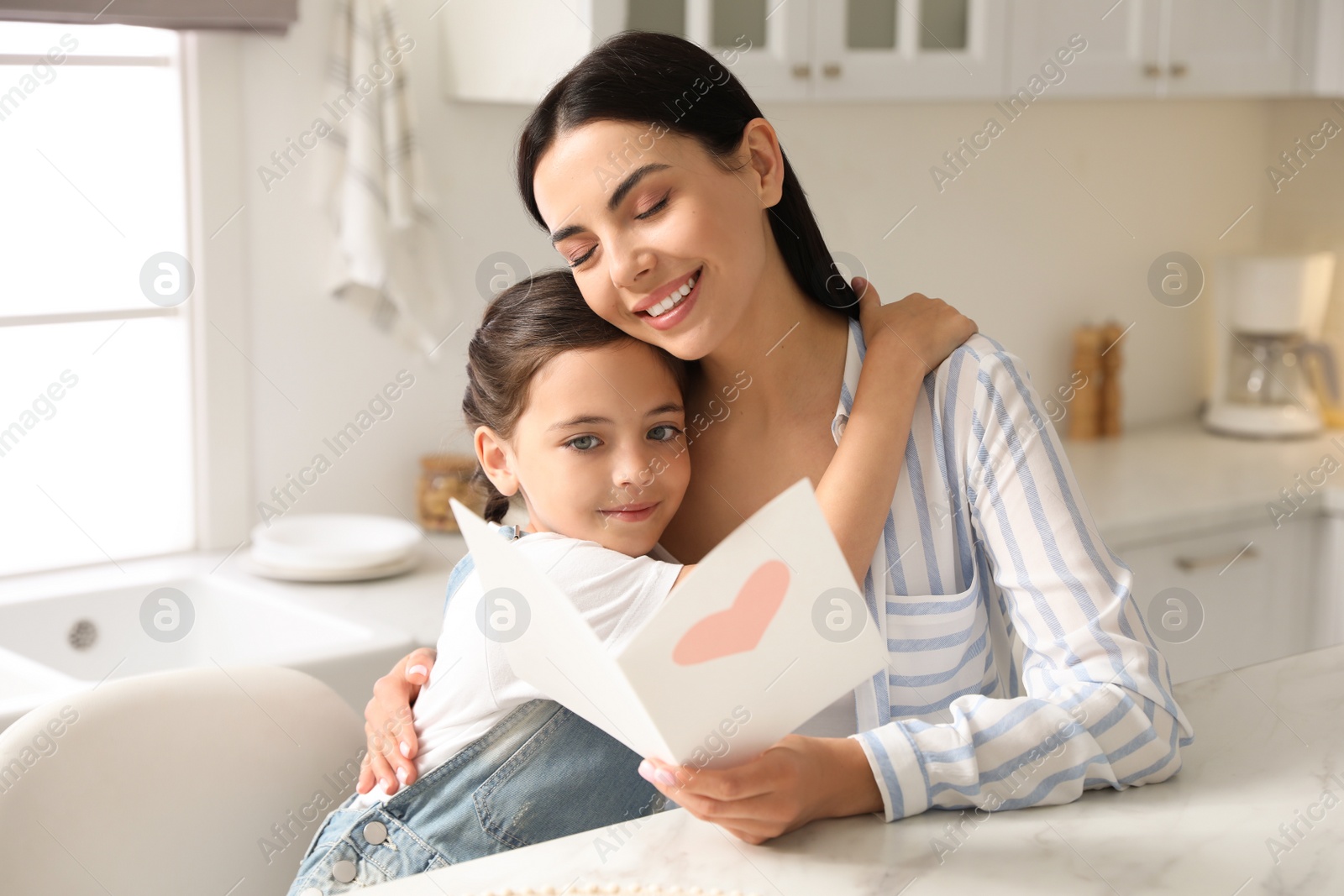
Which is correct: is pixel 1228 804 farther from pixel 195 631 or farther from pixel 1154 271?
pixel 1154 271

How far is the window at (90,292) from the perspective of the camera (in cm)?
214

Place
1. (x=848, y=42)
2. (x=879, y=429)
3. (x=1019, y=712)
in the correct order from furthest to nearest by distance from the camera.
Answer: (x=848, y=42) → (x=879, y=429) → (x=1019, y=712)

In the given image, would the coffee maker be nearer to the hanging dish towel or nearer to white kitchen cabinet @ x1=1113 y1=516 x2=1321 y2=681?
white kitchen cabinet @ x1=1113 y1=516 x2=1321 y2=681

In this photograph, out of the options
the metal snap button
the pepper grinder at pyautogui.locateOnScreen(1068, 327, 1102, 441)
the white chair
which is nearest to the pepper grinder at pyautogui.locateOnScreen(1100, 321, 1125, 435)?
the pepper grinder at pyautogui.locateOnScreen(1068, 327, 1102, 441)

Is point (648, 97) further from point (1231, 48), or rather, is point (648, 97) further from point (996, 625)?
point (1231, 48)

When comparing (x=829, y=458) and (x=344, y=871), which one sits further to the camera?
(x=829, y=458)

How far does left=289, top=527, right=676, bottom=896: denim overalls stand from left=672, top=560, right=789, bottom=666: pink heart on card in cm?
42

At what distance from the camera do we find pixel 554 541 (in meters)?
1.20

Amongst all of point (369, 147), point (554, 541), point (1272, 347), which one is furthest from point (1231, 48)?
point (554, 541)

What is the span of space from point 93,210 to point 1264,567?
8.53 ft

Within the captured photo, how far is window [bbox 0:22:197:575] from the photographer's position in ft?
7.04

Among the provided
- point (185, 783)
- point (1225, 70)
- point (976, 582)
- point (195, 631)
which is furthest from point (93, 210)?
point (1225, 70)

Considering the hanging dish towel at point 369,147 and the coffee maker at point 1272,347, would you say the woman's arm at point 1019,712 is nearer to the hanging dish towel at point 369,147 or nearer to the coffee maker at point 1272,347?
the hanging dish towel at point 369,147

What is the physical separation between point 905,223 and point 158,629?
1.87 m
